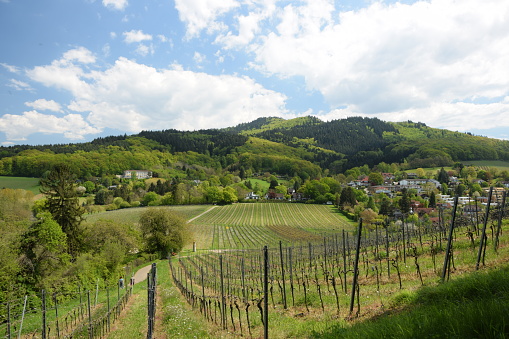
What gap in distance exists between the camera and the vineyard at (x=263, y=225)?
172ft

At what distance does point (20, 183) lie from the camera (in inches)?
4055

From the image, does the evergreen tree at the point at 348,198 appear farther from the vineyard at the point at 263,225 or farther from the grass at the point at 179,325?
the grass at the point at 179,325

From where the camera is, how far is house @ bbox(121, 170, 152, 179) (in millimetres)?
151625

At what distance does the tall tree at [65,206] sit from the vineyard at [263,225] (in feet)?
76.0

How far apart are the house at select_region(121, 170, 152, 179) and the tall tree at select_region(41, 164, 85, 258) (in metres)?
128

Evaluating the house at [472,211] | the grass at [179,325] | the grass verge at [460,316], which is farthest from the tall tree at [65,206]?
the house at [472,211]

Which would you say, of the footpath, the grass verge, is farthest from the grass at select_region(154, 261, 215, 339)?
Result: the footpath

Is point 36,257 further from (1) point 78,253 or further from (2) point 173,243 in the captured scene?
(2) point 173,243

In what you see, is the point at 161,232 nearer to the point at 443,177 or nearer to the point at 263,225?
the point at 263,225

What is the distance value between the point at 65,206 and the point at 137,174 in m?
137

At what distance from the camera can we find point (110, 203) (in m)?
99.8

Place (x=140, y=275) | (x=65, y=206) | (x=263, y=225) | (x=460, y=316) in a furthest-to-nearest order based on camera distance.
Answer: (x=263, y=225) < (x=140, y=275) < (x=65, y=206) < (x=460, y=316)

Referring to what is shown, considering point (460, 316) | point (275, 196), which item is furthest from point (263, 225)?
point (460, 316)

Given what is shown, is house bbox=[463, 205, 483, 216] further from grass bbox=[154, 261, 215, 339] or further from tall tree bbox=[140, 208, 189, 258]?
tall tree bbox=[140, 208, 189, 258]
